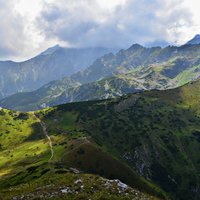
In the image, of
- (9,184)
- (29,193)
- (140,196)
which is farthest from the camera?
(9,184)

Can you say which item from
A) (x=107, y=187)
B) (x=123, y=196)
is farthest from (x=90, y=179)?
(x=123, y=196)

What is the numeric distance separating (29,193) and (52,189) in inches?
214

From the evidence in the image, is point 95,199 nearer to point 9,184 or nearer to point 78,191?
point 78,191

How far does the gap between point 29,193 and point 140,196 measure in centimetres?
2588

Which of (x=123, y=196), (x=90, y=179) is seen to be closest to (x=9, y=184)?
(x=90, y=179)

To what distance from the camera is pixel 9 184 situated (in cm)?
19912

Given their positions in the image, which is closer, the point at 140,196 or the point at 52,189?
the point at 140,196

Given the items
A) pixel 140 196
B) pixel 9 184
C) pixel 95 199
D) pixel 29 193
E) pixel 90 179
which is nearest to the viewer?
pixel 95 199

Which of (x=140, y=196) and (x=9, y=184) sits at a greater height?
(x=140, y=196)

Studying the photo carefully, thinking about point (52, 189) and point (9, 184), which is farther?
point (9, 184)

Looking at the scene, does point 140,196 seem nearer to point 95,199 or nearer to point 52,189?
point 95,199

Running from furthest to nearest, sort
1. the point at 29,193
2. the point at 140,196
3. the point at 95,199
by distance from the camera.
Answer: the point at 29,193
the point at 140,196
the point at 95,199

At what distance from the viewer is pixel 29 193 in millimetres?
78312

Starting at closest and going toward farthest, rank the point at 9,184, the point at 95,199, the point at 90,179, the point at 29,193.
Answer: the point at 95,199 → the point at 29,193 → the point at 90,179 → the point at 9,184
